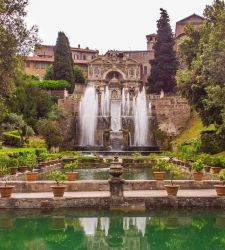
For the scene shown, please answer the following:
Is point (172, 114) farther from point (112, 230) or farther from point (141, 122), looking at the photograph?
point (112, 230)

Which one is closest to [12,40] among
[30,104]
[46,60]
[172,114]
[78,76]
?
[30,104]

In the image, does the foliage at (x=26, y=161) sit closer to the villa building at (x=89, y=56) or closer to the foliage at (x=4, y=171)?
the foliage at (x=4, y=171)

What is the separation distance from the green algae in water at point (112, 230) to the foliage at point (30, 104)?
38.1 meters

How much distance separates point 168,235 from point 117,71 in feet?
229

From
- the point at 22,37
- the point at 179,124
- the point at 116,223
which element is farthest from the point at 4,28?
the point at 179,124

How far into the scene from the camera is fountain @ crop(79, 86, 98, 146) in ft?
187

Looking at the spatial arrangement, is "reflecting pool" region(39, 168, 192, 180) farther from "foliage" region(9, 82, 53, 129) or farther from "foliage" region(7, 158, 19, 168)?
"foliage" region(9, 82, 53, 129)

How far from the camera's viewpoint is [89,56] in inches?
3947

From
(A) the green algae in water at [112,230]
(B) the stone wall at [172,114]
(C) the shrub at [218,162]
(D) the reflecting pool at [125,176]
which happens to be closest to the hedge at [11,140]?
(D) the reflecting pool at [125,176]

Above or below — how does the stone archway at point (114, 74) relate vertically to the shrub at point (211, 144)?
above

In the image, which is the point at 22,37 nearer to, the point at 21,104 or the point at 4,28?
the point at 4,28

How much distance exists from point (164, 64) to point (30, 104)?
22989 mm

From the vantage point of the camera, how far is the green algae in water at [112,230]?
1171cm

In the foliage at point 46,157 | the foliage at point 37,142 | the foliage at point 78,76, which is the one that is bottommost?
the foliage at point 46,157
